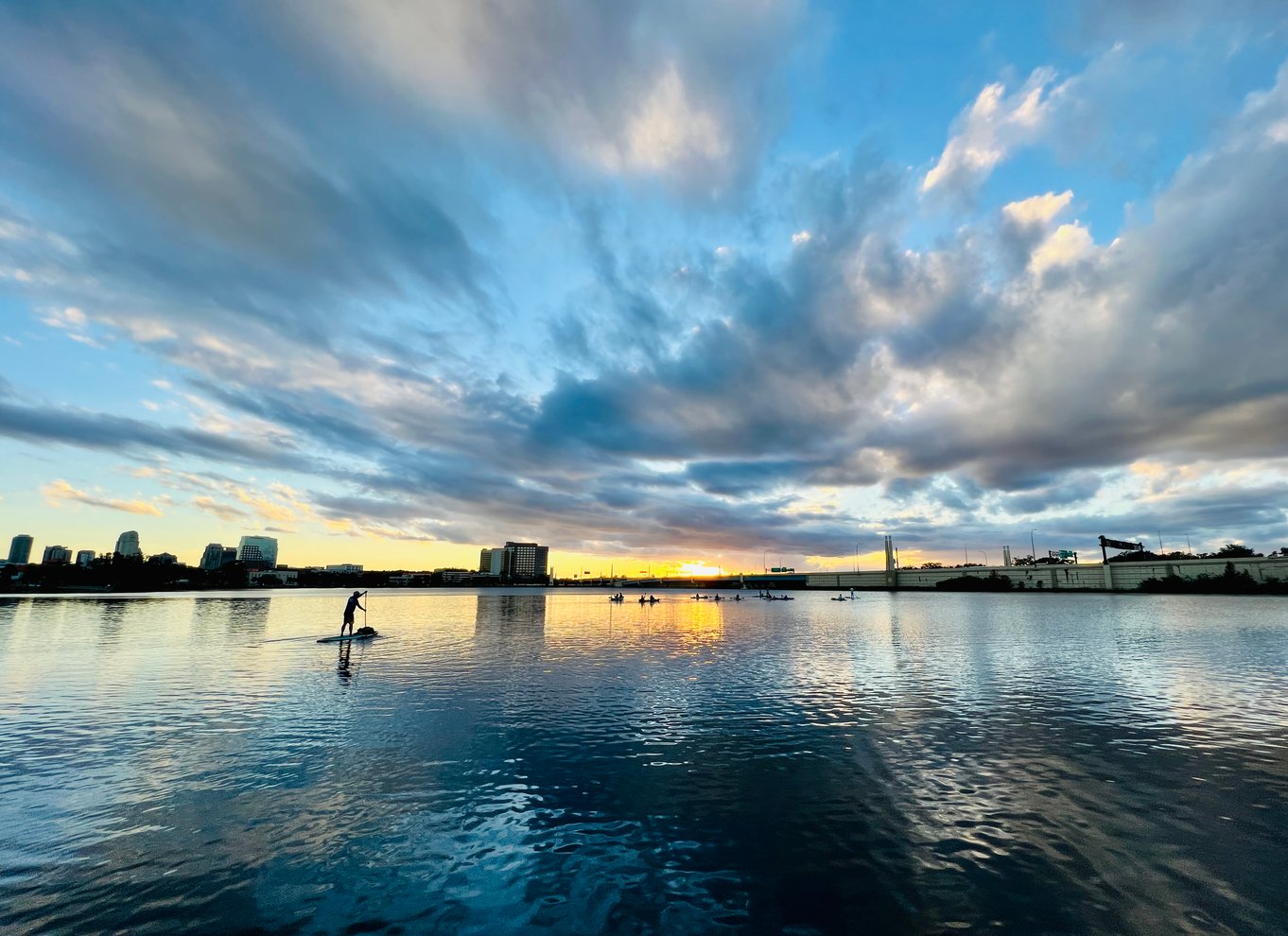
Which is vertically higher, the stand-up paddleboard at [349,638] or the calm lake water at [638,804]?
the stand-up paddleboard at [349,638]

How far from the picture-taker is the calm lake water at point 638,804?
36.4ft

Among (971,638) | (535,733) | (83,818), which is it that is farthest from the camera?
(971,638)

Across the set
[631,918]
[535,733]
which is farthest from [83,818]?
[631,918]

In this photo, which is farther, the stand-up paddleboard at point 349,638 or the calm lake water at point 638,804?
the stand-up paddleboard at point 349,638

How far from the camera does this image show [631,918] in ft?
35.6

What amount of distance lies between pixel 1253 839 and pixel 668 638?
53.1 meters

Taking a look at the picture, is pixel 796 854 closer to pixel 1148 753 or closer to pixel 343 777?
pixel 343 777

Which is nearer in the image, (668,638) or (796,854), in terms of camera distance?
(796,854)

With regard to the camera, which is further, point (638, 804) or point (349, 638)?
point (349, 638)

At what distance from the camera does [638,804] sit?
1648 cm

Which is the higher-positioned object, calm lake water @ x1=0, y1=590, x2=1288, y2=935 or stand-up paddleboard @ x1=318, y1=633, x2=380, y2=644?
stand-up paddleboard @ x1=318, y1=633, x2=380, y2=644

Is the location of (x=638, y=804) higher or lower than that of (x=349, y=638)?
lower

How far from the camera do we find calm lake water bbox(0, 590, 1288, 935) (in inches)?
437

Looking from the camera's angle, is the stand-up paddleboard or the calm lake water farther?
the stand-up paddleboard
